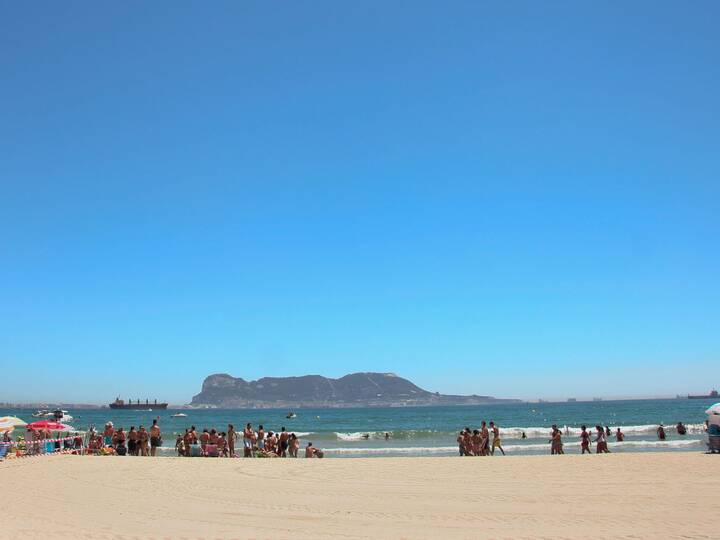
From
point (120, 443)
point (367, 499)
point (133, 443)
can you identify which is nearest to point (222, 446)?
point (133, 443)

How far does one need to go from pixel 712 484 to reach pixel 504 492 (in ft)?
16.6

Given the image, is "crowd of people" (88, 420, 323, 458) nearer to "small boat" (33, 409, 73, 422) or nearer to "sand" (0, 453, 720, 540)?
"sand" (0, 453, 720, 540)

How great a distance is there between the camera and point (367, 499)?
41.4 feet

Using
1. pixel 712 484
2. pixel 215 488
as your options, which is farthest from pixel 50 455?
pixel 712 484

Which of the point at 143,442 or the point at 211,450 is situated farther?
the point at 143,442

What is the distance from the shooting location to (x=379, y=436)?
48.4 meters

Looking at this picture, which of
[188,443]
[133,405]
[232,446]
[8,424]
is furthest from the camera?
[133,405]

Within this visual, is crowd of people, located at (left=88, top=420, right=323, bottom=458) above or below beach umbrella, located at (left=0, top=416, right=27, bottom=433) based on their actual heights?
below

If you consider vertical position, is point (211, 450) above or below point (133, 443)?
below

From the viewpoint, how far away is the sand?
380 inches

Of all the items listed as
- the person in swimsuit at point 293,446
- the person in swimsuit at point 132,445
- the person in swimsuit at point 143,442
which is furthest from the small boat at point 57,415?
the person in swimsuit at point 293,446

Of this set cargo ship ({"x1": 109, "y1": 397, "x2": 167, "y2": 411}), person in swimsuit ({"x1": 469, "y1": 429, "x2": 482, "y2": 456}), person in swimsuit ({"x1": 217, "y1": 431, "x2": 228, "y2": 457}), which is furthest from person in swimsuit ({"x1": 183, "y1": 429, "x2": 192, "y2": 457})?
cargo ship ({"x1": 109, "y1": 397, "x2": 167, "y2": 411})

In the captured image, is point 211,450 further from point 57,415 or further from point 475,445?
point 57,415

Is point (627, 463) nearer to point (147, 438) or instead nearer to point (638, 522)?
point (638, 522)
